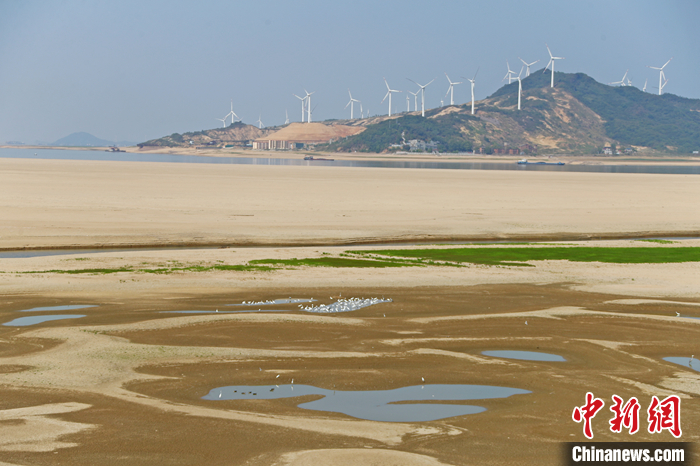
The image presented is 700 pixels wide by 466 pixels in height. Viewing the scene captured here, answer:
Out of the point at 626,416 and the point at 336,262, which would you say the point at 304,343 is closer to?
the point at 626,416

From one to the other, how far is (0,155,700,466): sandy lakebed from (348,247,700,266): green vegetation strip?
0.98 metres

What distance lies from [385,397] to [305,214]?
33836 mm

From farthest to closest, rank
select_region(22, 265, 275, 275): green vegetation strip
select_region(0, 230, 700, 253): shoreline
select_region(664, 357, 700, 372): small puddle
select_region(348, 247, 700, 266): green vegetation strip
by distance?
select_region(0, 230, 700, 253): shoreline
select_region(348, 247, 700, 266): green vegetation strip
select_region(22, 265, 275, 275): green vegetation strip
select_region(664, 357, 700, 372): small puddle

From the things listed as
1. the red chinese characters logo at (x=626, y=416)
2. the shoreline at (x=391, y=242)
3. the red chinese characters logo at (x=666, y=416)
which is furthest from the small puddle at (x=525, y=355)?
the shoreline at (x=391, y=242)

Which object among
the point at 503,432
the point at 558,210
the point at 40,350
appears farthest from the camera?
the point at 558,210

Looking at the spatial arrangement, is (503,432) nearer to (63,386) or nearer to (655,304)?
(63,386)

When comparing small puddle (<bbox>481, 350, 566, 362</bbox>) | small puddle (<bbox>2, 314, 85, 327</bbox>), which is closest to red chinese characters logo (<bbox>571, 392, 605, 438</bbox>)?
small puddle (<bbox>481, 350, 566, 362</bbox>)

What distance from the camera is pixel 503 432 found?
10.8 m

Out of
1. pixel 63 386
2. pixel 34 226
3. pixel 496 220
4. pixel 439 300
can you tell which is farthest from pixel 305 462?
pixel 496 220

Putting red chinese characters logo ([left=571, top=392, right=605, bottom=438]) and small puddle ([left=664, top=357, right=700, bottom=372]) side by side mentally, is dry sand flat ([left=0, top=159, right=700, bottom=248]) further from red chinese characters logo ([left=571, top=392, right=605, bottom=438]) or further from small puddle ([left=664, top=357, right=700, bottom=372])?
red chinese characters logo ([left=571, top=392, right=605, bottom=438])

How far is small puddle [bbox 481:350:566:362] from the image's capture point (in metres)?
15.0

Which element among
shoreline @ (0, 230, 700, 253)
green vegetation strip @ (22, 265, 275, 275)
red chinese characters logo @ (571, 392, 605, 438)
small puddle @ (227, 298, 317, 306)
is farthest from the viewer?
shoreline @ (0, 230, 700, 253)

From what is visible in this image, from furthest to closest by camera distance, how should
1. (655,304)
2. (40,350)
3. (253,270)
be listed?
(253,270), (655,304), (40,350)

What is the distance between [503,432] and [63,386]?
789 centimetres
